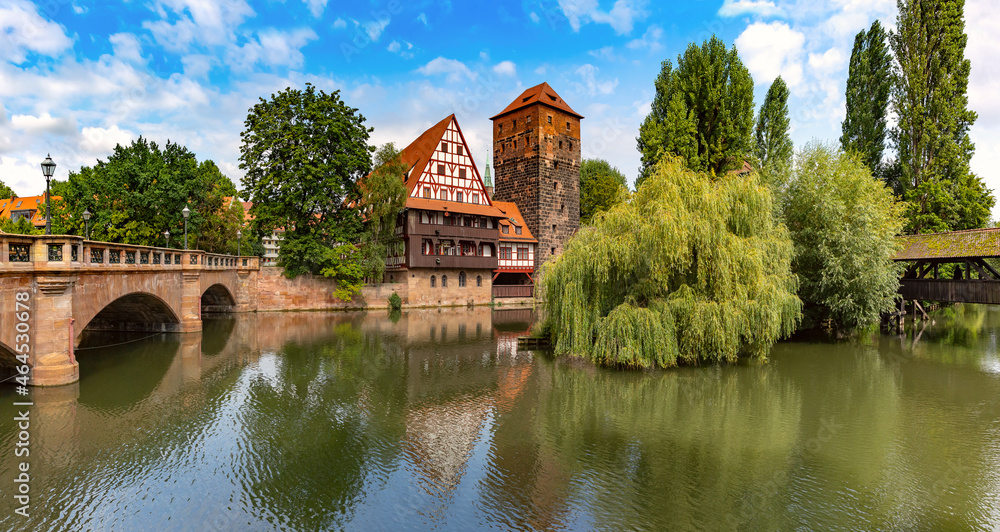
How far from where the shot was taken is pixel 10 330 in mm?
11242

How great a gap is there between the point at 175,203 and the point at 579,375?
2898cm

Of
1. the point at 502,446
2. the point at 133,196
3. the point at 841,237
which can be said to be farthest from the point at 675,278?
the point at 133,196

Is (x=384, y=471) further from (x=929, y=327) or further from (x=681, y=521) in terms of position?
(x=929, y=327)

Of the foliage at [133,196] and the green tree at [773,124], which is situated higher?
the green tree at [773,124]

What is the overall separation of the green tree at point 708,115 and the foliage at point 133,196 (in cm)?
2955

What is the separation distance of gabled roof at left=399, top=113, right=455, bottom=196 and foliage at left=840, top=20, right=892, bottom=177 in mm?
29346

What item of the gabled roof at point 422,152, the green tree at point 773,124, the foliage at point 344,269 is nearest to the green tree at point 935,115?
the green tree at point 773,124

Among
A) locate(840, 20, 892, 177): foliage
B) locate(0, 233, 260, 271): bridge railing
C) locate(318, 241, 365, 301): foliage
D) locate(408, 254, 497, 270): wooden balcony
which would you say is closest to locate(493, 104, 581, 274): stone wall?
locate(408, 254, 497, 270): wooden balcony

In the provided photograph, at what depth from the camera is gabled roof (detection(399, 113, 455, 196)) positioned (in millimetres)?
37438

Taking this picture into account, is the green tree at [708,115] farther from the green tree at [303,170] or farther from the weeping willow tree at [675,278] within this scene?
the green tree at [303,170]

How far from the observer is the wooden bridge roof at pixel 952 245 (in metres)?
21.1

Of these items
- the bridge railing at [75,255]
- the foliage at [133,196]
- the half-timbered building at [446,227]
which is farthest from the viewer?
the half-timbered building at [446,227]

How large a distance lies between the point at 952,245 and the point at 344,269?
1287 inches

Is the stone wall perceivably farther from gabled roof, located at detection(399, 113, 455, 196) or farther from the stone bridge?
the stone bridge
